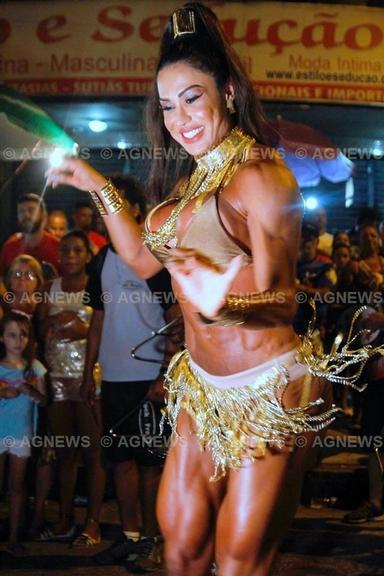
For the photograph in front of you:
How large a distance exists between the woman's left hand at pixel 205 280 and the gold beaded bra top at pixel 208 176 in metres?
0.44

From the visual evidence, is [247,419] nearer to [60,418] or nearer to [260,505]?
[260,505]

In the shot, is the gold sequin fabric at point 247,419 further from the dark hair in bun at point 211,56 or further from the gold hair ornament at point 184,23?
the gold hair ornament at point 184,23

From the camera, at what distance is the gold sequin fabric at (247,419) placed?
2.70 m

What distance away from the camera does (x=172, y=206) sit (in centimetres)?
300

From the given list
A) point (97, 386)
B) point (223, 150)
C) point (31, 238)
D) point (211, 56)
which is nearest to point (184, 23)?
point (211, 56)

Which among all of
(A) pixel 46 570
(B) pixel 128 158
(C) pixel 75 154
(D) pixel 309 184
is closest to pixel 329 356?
(C) pixel 75 154

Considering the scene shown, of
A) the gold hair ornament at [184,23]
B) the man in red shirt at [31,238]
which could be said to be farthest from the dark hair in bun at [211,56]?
the man in red shirt at [31,238]

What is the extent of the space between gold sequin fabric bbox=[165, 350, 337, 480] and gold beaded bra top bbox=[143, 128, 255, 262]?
0.50 meters

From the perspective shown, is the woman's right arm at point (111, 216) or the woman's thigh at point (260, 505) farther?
the woman's right arm at point (111, 216)

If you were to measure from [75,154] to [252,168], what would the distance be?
87cm

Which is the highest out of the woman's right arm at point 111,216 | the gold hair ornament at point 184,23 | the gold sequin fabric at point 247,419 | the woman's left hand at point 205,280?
the gold hair ornament at point 184,23

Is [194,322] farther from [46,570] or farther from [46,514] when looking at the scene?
[46,514]

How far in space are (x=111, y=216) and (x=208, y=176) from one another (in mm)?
406

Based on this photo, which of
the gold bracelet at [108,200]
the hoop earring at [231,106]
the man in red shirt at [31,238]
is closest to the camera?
the hoop earring at [231,106]
